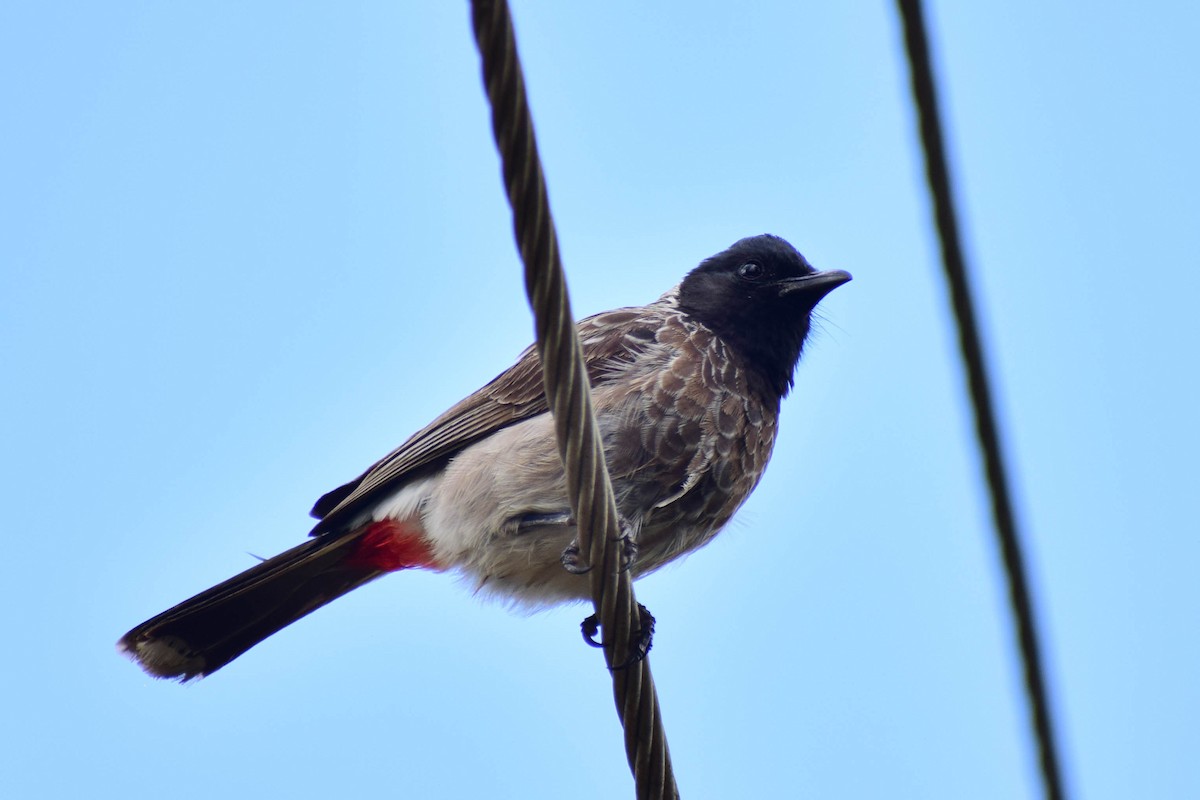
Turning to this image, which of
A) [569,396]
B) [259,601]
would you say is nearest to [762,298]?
[259,601]

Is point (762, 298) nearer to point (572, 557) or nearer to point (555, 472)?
point (555, 472)

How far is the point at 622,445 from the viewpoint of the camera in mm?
4512

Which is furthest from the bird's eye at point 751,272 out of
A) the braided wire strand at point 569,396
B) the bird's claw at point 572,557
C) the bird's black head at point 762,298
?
the braided wire strand at point 569,396

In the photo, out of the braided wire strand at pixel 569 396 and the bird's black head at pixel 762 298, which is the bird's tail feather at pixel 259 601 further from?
the braided wire strand at pixel 569 396

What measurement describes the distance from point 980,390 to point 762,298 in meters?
3.75

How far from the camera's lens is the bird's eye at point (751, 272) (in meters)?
5.58

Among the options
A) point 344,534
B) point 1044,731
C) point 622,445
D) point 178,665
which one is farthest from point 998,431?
point 178,665

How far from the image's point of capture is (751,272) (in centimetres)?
559

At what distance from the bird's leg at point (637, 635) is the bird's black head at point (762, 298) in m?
1.18

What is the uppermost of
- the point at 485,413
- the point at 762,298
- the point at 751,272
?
the point at 751,272

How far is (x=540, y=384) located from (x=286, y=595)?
1.33m

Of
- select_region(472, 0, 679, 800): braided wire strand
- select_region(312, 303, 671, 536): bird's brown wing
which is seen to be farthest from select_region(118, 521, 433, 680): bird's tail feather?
select_region(472, 0, 679, 800): braided wire strand

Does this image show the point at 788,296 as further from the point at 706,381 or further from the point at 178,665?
the point at 178,665

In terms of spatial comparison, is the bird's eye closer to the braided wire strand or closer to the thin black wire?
the braided wire strand
